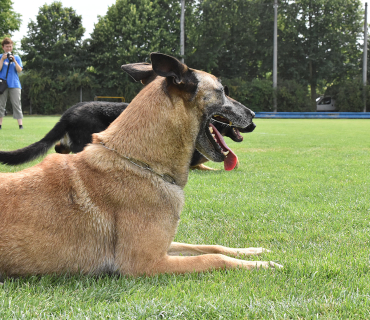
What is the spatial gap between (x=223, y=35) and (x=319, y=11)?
1323cm

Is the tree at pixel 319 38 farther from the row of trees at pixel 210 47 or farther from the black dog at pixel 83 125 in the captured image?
the black dog at pixel 83 125

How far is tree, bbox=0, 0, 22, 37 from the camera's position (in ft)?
118

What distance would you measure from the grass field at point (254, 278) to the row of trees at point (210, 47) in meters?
36.0

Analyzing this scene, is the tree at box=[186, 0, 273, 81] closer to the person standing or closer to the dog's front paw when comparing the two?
the person standing

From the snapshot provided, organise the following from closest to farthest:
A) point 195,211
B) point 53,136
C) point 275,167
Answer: point 195,211
point 53,136
point 275,167

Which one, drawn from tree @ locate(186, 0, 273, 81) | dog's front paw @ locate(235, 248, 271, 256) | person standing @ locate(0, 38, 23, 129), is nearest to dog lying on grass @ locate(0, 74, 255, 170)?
dog's front paw @ locate(235, 248, 271, 256)

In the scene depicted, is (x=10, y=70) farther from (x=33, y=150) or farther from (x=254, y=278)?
(x=254, y=278)

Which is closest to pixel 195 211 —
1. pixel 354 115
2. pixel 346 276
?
pixel 346 276

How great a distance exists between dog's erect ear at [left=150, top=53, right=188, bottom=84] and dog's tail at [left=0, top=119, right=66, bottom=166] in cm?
252

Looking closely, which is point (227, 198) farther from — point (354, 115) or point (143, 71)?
point (354, 115)

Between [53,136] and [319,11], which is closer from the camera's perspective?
[53,136]

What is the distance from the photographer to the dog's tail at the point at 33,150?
414 centimetres

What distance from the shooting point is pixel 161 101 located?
8.52 ft

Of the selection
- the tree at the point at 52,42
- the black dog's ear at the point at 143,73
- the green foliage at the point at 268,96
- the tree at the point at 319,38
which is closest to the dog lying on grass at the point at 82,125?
the black dog's ear at the point at 143,73
